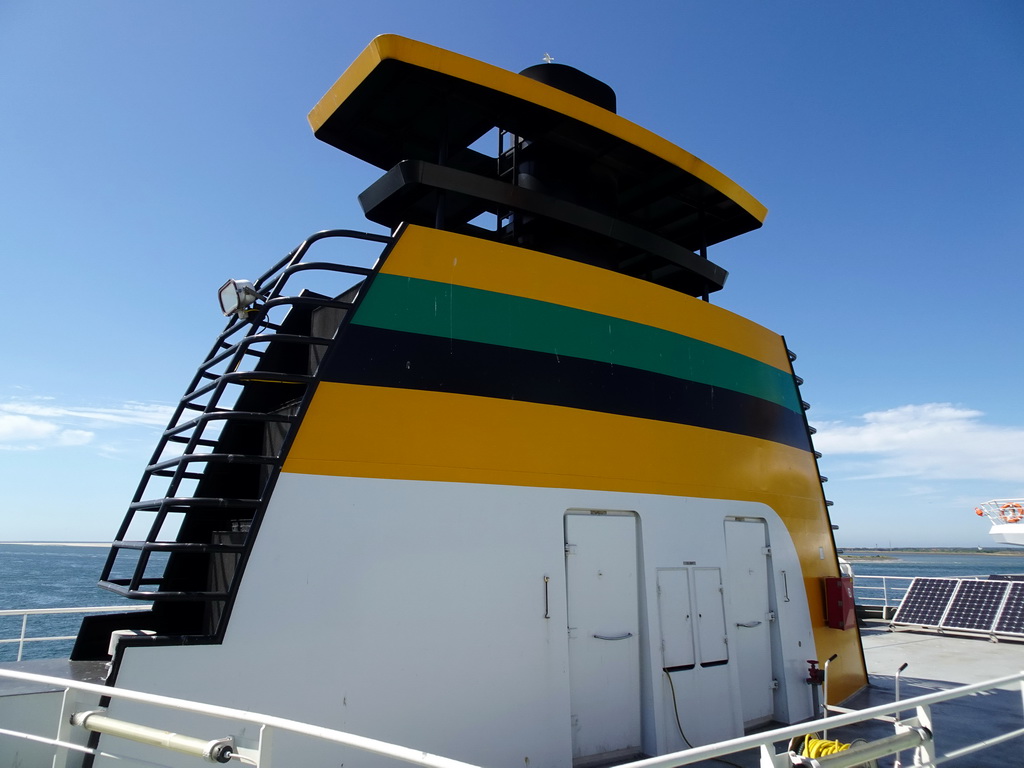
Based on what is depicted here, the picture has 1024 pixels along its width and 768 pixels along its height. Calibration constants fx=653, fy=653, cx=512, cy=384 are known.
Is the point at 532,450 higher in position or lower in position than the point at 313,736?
higher

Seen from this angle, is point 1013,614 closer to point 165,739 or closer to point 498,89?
point 498,89

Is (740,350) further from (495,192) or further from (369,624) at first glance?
(369,624)

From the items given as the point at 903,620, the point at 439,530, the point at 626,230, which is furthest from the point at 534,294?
the point at 903,620

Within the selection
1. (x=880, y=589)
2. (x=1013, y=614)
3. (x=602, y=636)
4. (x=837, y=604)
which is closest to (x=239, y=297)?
(x=602, y=636)

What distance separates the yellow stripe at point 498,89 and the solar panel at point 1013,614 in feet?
32.0

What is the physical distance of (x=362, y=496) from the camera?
404 centimetres

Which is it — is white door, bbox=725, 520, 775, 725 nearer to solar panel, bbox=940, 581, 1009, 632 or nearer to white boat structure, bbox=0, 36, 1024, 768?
white boat structure, bbox=0, 36, 1024, 768

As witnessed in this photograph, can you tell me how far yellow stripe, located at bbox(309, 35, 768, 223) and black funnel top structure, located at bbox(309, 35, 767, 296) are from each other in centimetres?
1

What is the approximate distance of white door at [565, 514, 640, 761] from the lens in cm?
471

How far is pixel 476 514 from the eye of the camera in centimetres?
440

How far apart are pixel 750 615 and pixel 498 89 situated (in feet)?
16.9

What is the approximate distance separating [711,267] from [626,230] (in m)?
1.55

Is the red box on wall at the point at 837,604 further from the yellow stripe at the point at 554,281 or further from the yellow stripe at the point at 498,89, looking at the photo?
the yellow stripe at the point at 498,89

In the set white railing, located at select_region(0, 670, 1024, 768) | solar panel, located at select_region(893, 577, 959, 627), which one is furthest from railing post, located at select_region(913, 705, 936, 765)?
solar panel, located at select_region(893, 577, 959, 627)
